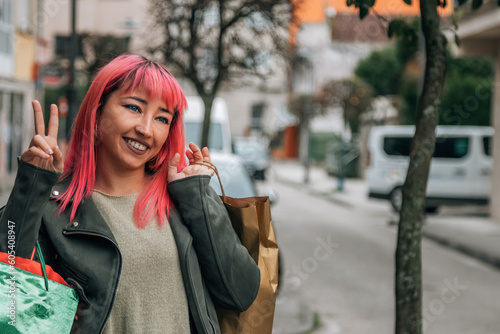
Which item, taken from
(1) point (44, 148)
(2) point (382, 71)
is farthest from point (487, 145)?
(2) point (382, 71)

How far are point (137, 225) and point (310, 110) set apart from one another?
27.7 meters

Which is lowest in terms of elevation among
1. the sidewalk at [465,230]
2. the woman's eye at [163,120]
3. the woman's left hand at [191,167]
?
the sidewalk at [465,230]

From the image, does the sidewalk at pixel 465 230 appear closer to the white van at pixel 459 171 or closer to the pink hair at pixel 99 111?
the white van at pixel 459 171

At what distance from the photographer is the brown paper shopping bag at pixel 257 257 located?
84.0 inches

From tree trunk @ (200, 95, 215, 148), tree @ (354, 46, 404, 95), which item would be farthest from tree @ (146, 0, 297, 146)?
tree @ (354, 46, 404, 95)

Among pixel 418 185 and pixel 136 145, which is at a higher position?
pixel 136 145

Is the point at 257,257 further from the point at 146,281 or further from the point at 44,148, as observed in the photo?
the point at 44,148

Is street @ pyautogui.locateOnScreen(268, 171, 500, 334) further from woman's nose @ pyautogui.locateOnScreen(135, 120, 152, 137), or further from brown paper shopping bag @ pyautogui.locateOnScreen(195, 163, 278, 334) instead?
woman's nose @ pyautogui.locateOnScreen(135, 120, 152, 137)

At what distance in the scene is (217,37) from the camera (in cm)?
947

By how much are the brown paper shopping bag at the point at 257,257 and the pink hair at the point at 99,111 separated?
22cm

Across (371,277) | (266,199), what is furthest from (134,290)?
(371,277)

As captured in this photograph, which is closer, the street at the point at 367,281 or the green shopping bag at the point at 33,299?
the green shopping bag at the point at 33,299

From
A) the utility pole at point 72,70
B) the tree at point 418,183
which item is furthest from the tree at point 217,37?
the tree at point 418,183

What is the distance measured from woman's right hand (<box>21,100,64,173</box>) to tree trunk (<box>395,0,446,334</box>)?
6.88 feet
